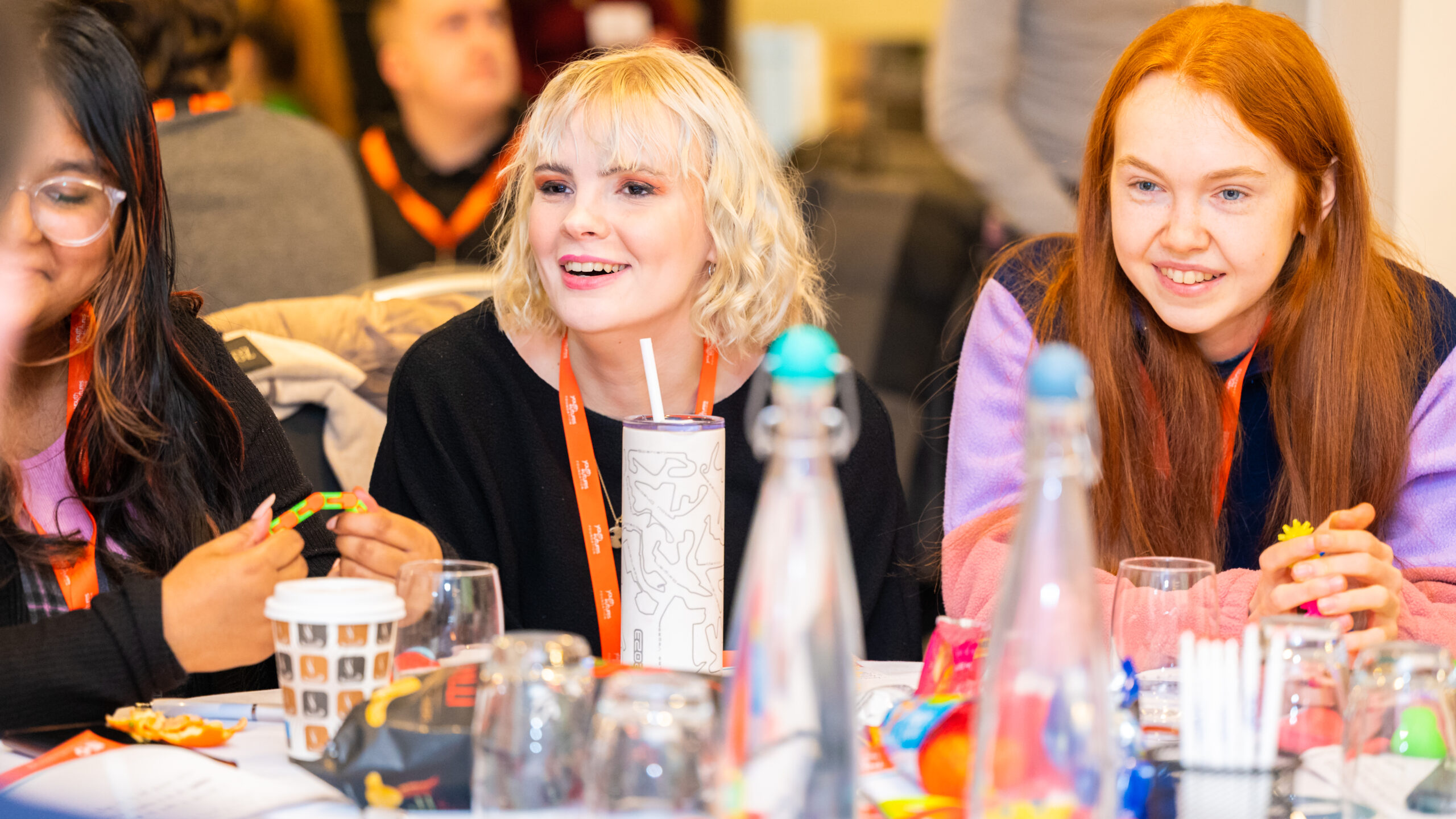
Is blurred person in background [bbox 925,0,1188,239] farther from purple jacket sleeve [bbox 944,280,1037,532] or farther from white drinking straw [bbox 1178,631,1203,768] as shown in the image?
white drinking straw [bbox 1178,631,1203,768]

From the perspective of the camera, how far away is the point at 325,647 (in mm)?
953

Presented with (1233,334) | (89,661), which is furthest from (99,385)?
(1233,334)

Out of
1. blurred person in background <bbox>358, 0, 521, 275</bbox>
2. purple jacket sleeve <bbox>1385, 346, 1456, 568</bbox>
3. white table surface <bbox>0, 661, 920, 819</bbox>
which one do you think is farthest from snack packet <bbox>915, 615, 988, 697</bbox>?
blurred person in background <bbox>358, 0, 521, 275</bbox>

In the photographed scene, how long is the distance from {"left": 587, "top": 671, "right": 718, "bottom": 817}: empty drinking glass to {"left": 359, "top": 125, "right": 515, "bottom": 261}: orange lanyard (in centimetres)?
351

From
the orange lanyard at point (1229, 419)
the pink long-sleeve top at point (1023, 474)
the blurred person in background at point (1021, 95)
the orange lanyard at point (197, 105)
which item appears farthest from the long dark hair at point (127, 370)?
the blurred person in background at point (1021, 95)

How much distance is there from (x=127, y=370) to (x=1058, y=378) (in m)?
1.06

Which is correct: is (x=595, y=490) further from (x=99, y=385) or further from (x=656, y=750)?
(x=656, y=750)

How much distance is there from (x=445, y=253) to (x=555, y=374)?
2.52m

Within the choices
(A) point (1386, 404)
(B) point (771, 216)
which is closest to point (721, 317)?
(B) point (771, 216)

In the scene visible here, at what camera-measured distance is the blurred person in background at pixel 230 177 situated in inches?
101

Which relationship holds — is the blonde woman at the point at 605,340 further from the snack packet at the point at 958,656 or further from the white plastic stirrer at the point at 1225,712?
the white plastic stirrer at the point at 1225,712

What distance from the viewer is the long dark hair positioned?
4.29 feet

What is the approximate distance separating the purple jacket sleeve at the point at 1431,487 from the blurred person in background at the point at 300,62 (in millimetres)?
3897

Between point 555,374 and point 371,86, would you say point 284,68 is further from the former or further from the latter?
point 555,374
